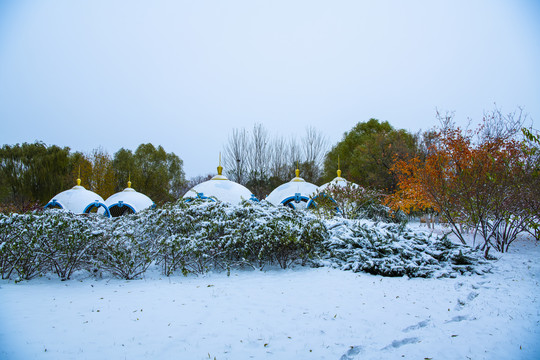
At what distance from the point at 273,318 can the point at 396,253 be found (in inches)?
133

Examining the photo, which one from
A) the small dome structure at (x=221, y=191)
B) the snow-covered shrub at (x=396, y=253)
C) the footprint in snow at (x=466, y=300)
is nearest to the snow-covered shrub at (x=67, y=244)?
the snow-covered shrub at (x=396, y=253)

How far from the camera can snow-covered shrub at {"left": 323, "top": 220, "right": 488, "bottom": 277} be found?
526 centimetres

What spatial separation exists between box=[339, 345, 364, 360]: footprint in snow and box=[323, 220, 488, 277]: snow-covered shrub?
2.72 metres

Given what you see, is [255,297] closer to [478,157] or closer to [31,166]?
[478,157]

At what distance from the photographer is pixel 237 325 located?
3166mm

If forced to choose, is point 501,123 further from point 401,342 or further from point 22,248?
point 22,248

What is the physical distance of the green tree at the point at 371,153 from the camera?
775 inches

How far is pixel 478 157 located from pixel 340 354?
6.05 meters

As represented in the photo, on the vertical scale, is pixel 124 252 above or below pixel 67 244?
below

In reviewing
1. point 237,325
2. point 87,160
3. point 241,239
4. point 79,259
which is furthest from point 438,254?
point 87,160

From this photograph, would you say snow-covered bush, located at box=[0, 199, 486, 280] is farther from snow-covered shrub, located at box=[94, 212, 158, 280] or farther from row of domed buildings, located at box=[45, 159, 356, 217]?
row of domed buildings, located at box=[45, 159, 356, 217]

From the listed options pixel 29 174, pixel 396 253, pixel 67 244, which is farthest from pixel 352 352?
pixel 29 174

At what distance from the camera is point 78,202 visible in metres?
16.0

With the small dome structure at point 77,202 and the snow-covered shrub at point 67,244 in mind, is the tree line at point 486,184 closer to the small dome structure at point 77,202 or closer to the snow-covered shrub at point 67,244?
the snow-covered shrub at point 67,244
